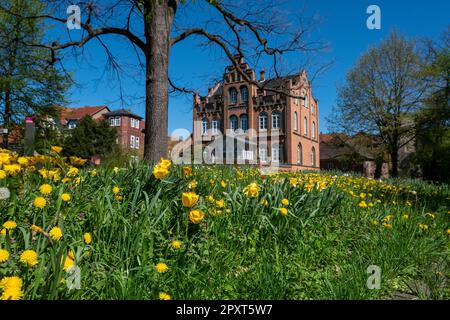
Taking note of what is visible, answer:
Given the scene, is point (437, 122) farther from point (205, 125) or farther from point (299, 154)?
point (205, 125)

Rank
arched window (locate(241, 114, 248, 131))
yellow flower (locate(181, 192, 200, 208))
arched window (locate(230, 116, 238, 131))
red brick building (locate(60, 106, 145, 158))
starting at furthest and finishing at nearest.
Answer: red brick building (locate(60, 106, 145, 158)) → arched window (locate(230, 116, 238, 131)) → arched window (locate(241, 114, 248, 131)) → yellow flower (locate(181, 192, 200, 208))

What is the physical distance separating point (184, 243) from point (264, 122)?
110ft

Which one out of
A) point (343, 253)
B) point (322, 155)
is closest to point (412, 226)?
point (343, 253)

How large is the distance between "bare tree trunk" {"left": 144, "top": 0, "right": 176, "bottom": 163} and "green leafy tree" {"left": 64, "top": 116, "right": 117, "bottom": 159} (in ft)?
73.8

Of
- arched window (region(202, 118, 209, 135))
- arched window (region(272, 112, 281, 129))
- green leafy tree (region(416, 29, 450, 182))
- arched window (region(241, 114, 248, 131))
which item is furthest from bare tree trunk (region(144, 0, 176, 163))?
arched window (region(202, 118, 209, 135))

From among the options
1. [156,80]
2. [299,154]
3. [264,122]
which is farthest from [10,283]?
[299,154]

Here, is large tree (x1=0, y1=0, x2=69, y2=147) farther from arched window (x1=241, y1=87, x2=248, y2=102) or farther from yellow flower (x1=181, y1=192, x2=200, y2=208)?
arched window (x1=241, y1=87, x2=248, y2=102)

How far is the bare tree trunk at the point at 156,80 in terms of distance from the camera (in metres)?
5.71

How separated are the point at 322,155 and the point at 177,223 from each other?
4451cm

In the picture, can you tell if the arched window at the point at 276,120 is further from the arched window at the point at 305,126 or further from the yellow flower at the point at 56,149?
the yellow flower at the point at 56,149

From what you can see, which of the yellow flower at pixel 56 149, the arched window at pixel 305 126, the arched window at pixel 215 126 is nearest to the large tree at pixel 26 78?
the yellow flower at pixel 56 149

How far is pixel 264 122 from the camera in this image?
1379 inches

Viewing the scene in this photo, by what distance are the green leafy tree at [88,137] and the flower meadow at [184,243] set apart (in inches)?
1026

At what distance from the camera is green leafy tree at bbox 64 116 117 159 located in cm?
2717
